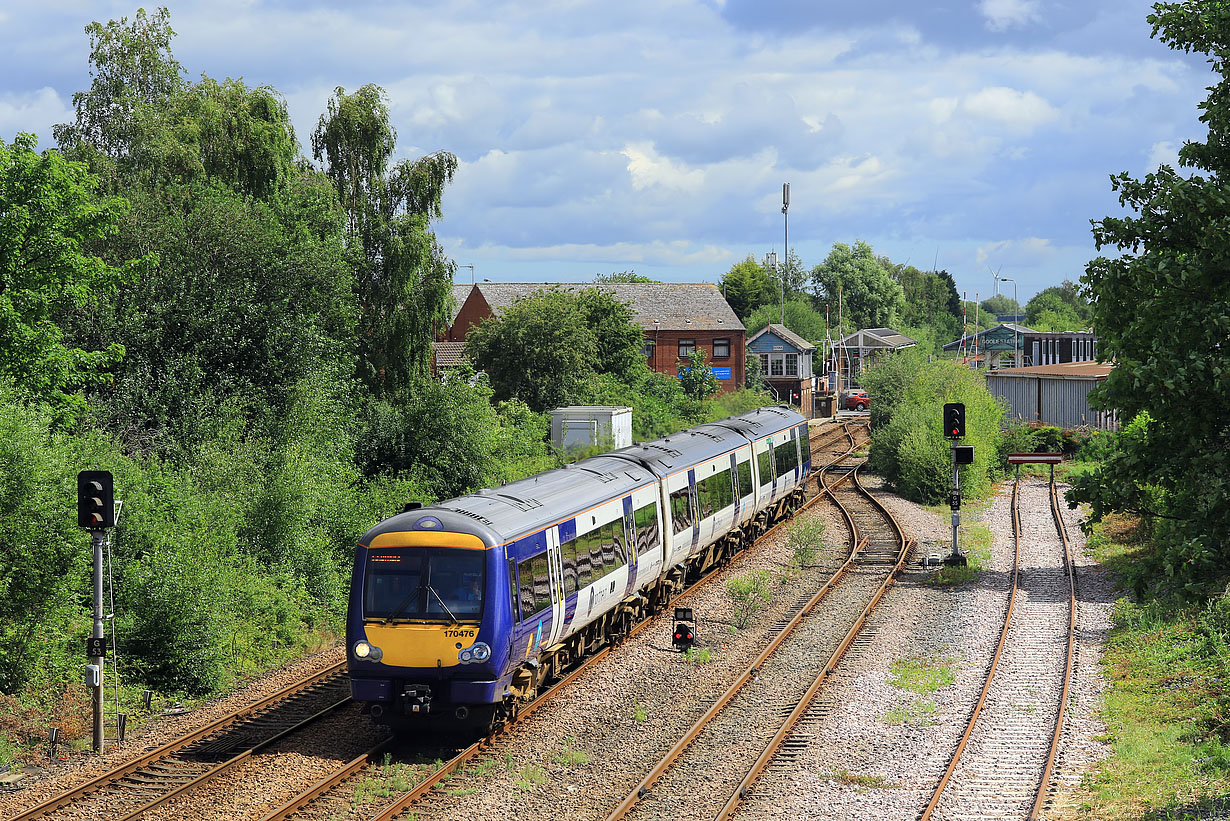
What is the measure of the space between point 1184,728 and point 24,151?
2272 cm

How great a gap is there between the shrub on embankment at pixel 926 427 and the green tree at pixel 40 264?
23.4 m

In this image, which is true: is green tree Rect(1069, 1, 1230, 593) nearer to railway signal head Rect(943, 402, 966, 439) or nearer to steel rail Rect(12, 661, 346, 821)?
steel rail Rect(12, 661, 346, 821)

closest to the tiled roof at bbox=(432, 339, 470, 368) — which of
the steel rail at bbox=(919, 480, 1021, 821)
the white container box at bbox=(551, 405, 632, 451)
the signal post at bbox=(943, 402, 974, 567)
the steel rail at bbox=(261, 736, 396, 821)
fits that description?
the white container box at bbox=(551, 405, 632, 451)

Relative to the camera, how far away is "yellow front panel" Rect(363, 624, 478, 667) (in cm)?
1331

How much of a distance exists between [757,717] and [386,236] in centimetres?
2173

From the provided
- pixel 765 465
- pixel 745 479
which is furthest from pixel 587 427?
pixel 745 479

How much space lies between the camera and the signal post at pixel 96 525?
13.8 metres

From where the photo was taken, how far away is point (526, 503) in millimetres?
15641

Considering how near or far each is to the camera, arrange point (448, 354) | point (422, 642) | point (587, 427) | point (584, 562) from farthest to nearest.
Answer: point (448, 354), point (587, 427), point (584, 562), point (422, 642)

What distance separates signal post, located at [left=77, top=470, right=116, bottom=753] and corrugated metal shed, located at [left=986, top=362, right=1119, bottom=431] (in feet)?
119

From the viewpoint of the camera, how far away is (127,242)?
2723 cm

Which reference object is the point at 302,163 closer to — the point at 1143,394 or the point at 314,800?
the point at 314,800

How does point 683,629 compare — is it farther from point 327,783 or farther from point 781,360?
point 781,360

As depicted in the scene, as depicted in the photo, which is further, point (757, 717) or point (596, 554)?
point (596, 554)
